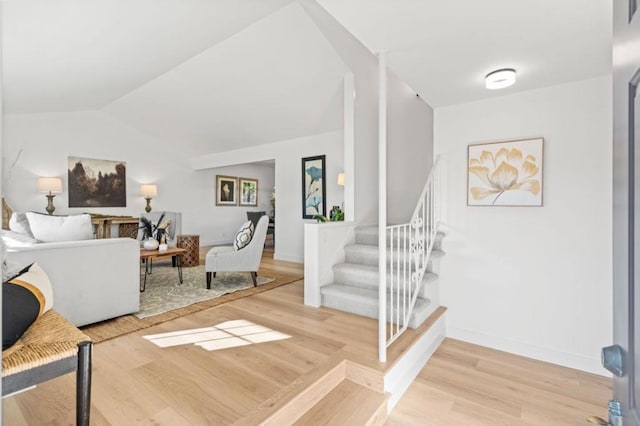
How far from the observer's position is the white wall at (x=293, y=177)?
205 inches

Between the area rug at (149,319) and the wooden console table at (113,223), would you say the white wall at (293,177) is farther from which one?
the wooden console table at (113,223)

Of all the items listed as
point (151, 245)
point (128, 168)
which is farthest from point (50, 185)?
point (151, 245)

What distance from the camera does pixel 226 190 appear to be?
7.80m

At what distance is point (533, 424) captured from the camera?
1751mm

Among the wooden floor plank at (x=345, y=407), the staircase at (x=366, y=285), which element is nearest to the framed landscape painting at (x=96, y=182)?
the staircase at (x=366, y=285)

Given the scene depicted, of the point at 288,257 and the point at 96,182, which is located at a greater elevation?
the point at 96,182

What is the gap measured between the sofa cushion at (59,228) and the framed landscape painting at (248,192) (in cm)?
507

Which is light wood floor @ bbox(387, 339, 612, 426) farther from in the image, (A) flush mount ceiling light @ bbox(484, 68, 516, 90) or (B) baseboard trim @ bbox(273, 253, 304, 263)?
(B) baseboard trim @ bbox(273, 253, 304, 263)

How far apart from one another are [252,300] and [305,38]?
116 inches

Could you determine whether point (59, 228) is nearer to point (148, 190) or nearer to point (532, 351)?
point (148, 190)

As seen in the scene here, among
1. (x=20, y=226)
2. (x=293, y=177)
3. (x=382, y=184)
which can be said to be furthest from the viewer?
(x=293, y=177)

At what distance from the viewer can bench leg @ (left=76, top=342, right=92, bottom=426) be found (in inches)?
45.9

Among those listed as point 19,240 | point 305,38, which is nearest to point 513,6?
point 305,38

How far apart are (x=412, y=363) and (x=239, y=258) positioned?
2268 mm
